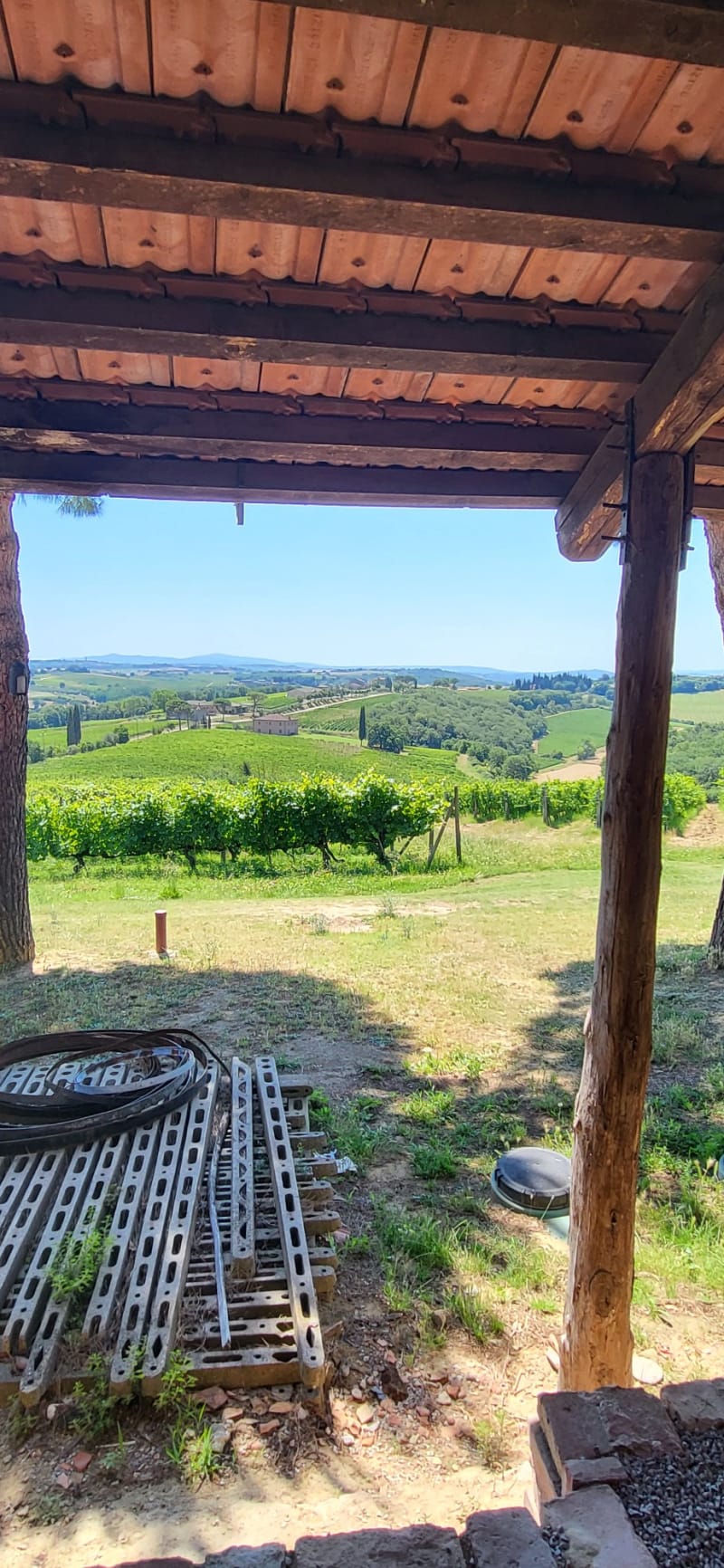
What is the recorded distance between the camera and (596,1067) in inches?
81.3

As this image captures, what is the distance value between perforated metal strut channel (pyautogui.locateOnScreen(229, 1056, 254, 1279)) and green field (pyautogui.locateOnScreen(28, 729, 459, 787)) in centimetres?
2579

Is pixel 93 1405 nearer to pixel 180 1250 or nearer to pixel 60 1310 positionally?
pixel 60 1310

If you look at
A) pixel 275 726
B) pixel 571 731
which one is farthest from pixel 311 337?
pixel 571 731

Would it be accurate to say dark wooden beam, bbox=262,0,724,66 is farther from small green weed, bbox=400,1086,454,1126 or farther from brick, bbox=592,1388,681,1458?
small green weed, bbox=400,1086,454,1126

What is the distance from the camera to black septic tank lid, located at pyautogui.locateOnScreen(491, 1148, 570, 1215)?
125 inches

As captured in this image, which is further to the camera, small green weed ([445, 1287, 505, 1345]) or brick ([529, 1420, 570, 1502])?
small green weed ([445, 1287, 505, 1345])

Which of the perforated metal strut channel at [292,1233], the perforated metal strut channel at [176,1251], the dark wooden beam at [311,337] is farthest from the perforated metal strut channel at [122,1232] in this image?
the dark wooden beam at [311,337]

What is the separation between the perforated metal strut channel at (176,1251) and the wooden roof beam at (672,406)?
8.41 ft

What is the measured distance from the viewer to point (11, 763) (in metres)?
6.50

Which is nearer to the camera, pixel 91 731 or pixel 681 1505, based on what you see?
pixel 681 1505

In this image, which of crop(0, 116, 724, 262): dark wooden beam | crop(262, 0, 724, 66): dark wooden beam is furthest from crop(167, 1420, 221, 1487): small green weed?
crop(262, 0, 724, 66): dark wooden beam

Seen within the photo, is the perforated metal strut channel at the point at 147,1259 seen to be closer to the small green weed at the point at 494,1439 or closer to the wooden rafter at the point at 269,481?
the small green weed at the point at 494,1439

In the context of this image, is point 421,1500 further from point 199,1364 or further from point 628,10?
point 628,10

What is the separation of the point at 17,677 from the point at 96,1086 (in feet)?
12.6
